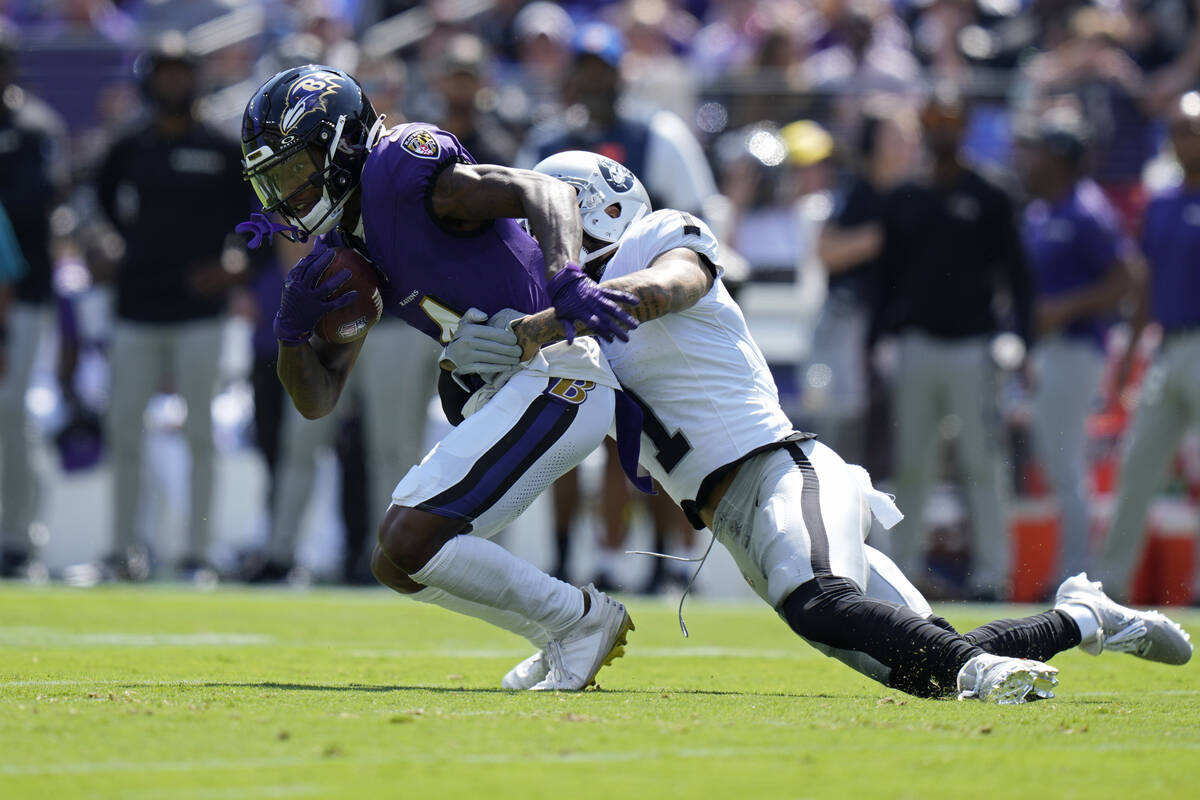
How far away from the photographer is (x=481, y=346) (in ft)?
15.6

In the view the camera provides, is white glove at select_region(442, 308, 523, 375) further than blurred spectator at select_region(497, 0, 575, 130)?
No

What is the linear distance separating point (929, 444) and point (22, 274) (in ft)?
16.7

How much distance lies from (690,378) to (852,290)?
5548 millimetres

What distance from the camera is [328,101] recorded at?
493cm

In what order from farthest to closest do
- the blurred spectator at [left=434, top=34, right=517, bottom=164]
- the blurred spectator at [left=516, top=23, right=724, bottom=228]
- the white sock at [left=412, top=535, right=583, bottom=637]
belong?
the blurred spectator at [left=434, top=34, right=517, bottom=164]
the blurred spectator at [left=516, top=23, right=724, bottom=228]
the white sock at [left=412, top=535, right=583, bottom=637]

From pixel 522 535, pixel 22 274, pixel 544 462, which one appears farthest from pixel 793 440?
pixel 22 274

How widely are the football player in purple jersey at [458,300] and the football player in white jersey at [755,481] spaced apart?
155mm

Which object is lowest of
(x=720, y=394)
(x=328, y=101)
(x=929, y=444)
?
(x=929, y=444)

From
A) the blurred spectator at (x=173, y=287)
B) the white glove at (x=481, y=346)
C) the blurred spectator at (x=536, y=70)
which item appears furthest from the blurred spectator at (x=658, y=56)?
the white glove at (x=481, y=346)

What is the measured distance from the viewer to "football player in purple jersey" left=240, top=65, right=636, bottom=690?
4.71m

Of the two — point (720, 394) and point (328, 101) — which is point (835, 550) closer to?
point (720, 394)

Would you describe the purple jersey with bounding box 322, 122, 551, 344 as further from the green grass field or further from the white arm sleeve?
the green grass field

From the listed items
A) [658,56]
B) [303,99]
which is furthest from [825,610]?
[658,56]

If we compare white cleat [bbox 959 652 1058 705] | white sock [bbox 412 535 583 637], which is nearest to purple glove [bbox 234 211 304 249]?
white sock [bbox 412 535 583 637]
